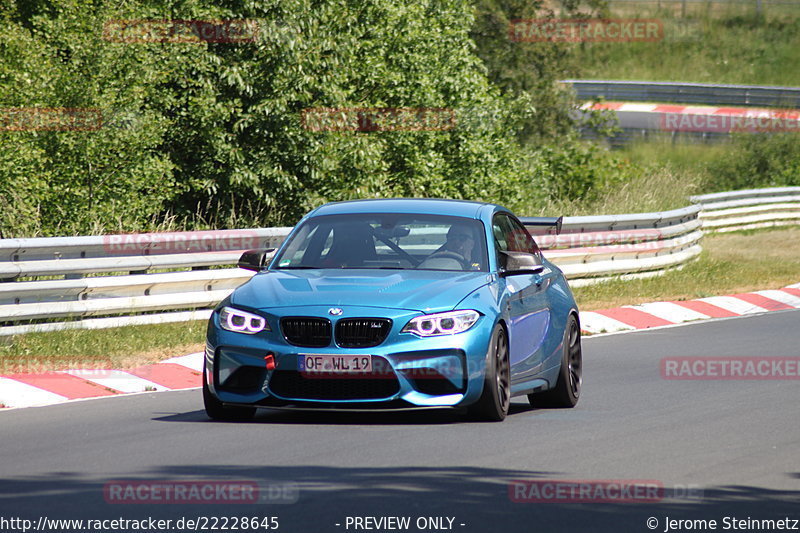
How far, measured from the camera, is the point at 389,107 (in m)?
26.6

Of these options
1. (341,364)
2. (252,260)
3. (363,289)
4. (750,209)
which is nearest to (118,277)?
(252,260)

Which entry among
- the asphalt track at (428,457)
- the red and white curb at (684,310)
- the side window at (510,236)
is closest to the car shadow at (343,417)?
the asphalt track at (428,457)

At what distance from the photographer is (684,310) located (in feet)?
60.5

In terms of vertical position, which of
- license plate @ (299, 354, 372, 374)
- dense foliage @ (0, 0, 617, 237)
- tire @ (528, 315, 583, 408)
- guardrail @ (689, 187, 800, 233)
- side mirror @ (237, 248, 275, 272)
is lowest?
guardrail @ (689, 187, 800, 233)

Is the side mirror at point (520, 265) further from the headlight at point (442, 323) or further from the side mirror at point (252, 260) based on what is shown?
the side mirror at point (252, 260)

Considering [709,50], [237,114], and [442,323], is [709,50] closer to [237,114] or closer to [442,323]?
[237,114]

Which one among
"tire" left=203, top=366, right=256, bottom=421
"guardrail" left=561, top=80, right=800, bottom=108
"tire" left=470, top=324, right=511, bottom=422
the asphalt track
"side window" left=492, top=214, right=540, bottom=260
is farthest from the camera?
"guardrail" left=561, top=80, right=800, bottom=108

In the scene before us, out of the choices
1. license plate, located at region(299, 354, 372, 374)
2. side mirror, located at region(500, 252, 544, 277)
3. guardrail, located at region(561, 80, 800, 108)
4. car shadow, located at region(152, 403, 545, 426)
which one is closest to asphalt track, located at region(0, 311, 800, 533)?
car shadow, located at region(152, 403, 545, 426)

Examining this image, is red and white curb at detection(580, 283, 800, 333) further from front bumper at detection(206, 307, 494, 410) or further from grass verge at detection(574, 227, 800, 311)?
front bumper at detection(206, 307, 494, 410)

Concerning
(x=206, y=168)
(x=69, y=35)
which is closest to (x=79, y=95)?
(x=69, y=35)

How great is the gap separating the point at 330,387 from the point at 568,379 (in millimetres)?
2479

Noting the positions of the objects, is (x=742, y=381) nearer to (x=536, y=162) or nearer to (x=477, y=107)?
(x=477, y=107)

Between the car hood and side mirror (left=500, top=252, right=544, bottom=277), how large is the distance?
22 cm

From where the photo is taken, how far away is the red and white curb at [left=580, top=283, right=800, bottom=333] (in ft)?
55.6
